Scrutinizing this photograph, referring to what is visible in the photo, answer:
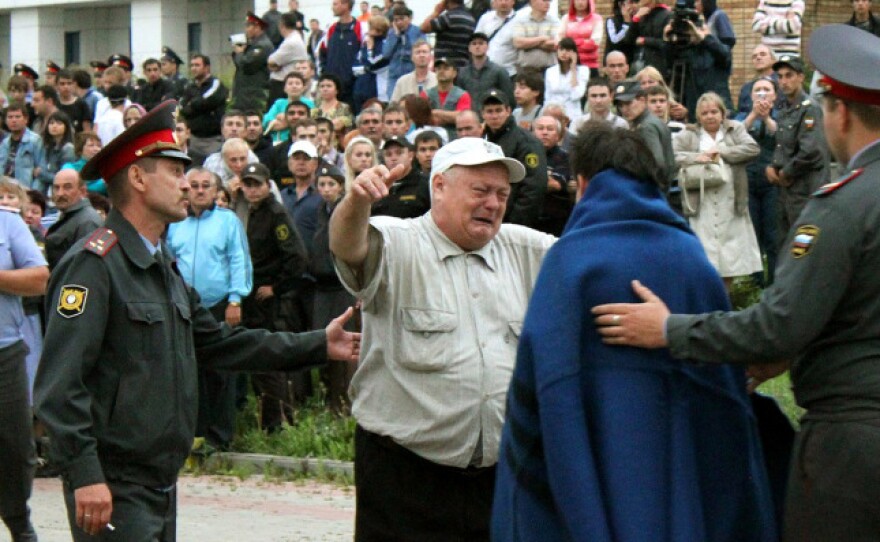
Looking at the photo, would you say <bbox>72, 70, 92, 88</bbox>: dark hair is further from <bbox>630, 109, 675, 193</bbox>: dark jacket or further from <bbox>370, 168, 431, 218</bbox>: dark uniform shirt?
<bbox>630, 109, 675, 193</bbox>: dark jacket

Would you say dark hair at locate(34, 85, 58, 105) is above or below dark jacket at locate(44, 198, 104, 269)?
above

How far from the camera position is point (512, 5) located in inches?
688

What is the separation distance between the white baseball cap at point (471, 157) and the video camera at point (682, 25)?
9797 millimetres

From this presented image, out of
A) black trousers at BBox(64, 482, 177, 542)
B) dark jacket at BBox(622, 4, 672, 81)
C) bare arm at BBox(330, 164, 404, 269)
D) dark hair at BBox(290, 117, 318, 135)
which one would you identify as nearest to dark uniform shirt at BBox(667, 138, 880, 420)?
bare arm at BBox(330, 164, 404, 269)

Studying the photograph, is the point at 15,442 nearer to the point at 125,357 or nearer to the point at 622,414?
the point at 125,357

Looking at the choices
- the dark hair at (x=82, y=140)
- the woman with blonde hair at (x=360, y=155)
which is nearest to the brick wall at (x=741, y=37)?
the woman with blonde hair at (x=360, y=155)

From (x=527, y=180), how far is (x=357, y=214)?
6.69 m

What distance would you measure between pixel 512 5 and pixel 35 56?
27.5 metres

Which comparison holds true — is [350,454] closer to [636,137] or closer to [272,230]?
[272,230]

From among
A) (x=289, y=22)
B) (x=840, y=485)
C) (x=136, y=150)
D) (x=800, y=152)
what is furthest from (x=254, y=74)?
(x=840, y=485)

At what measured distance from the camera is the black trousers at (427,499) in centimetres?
561

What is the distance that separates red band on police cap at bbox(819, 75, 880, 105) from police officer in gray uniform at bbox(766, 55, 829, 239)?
7.97m

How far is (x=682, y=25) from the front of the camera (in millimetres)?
15180

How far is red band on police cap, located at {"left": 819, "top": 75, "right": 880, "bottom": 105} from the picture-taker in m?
4.48
